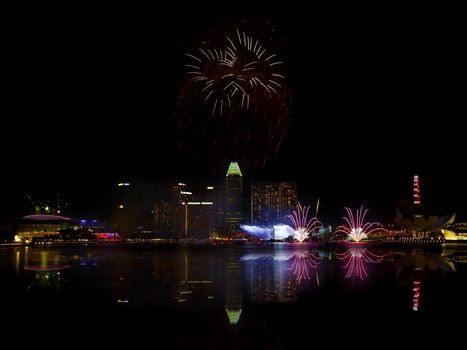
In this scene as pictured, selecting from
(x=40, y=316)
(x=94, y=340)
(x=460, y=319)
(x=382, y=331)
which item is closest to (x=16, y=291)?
(x=40, y=316)

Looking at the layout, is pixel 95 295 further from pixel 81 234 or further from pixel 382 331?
pixel 81 234

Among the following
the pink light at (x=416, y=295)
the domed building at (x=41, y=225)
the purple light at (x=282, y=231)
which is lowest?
the purple light at (x=282, y=231)

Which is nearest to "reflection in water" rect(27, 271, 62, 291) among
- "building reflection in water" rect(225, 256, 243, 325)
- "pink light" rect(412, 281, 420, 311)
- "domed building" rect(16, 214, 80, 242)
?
"building reflection in water" rect(225, 256, 243, 325)

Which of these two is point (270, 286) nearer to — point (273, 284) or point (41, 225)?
point (273, 284)

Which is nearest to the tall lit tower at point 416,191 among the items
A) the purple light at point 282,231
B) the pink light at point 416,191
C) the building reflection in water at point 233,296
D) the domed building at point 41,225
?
the pink light at point 416,191

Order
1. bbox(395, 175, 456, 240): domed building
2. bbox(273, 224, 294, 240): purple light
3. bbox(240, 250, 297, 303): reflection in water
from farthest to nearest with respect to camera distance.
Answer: bbox(273, 224, 294, 240): purple light
bbox(395, 175, 456, 240): domed building
bbox(240, 250, 297, 303): reflection in water

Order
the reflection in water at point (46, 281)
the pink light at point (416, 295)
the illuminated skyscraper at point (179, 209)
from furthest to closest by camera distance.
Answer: the illuminated skyscraper at point (179, 209) → the reflection in water at point (46, 281) → the pink light at point (416, 295)

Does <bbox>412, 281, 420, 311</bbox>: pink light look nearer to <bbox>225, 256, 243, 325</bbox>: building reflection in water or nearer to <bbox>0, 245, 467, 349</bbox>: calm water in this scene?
<bbox>0, 245, 467, 349</bbox>: calm water

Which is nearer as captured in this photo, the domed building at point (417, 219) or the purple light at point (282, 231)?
the domed building at point (417, 219)

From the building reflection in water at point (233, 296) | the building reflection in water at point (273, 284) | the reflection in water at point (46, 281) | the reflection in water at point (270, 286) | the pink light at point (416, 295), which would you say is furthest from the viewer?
the reflection in water at point (46, 281)

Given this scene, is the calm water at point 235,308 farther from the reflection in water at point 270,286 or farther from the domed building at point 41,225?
the domed building at point 41,225

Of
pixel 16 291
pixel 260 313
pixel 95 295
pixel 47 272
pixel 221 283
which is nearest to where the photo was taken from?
pixel 260 313
